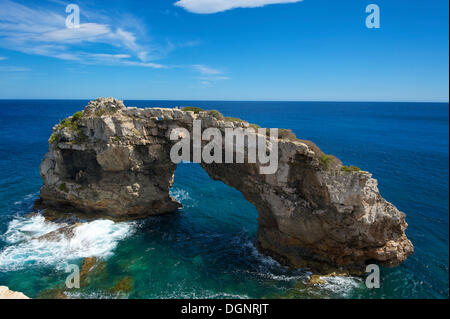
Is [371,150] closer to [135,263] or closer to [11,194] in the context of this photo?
[135,263]

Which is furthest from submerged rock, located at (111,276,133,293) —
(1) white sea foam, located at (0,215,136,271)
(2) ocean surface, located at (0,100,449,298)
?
(1) white sea foam, located at (0,215,136,271)

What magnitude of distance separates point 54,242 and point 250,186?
20251mm

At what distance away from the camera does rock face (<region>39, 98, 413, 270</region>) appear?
2112cm

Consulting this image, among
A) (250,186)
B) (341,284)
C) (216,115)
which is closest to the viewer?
(341,284)

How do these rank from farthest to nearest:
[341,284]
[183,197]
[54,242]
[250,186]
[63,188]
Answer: [183,197], [63,188], [54,242], [250,186], [341,284]

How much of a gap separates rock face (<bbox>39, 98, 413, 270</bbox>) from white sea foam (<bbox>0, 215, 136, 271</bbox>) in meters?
2.59

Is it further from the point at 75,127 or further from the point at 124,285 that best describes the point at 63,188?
the point at 124,285

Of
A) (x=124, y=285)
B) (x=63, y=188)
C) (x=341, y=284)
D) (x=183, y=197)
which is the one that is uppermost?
(x=63, y=188)

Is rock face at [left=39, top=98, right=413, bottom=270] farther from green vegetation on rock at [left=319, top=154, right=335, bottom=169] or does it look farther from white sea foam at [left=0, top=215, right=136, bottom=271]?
white sea foam at [left=0, top=215, right=136, bottom=271]

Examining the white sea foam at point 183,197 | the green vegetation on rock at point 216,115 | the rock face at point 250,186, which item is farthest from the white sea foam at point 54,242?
the green vegetation on rock at point 216,115

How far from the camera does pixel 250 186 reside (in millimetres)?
25562

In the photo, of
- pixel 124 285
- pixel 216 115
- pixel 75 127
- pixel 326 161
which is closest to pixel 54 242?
pixel 124 285

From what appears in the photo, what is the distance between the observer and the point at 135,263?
2400cm

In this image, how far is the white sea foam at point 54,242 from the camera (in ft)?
78.1
